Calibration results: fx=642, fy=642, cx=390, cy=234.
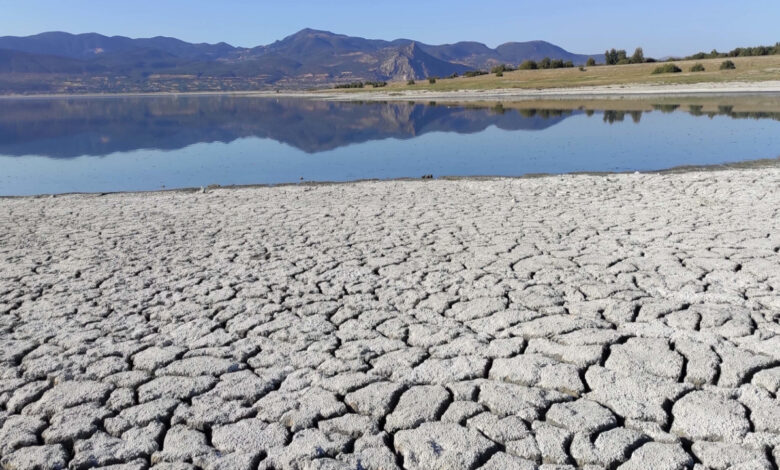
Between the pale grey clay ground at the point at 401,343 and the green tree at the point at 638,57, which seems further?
the green tree at the point at 638,57

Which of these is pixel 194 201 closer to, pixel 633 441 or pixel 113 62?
pixel 633 441

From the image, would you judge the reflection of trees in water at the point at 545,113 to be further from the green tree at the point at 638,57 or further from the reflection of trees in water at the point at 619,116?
the green tree at the point at 638,57

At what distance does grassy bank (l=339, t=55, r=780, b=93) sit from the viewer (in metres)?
32.0

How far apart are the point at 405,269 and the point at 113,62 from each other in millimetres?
199861

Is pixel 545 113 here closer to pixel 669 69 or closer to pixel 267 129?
pixel 267 129

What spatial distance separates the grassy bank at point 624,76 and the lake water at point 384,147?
29.4ft

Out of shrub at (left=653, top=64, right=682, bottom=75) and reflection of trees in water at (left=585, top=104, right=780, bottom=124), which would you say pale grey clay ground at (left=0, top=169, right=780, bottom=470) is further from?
shrub at (left=653, top=64, right=682, bottom=75)

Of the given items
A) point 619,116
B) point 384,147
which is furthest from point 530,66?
point 384,147

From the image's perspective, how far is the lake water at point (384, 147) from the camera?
11.1 metres

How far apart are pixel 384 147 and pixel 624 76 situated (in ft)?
89.7

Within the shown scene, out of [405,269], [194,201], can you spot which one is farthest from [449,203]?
[194,201]

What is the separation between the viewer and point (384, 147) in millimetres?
14922

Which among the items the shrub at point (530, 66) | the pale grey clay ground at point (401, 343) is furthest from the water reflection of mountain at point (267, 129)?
the shrub at point (530, 66)

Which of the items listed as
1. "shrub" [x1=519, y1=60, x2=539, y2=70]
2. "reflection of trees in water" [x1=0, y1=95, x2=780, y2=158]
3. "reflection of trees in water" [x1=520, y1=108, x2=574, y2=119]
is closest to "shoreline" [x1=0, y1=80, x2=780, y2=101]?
"reflection of trees in water" [x1=0, y1=95, x2=780, y2=158]
